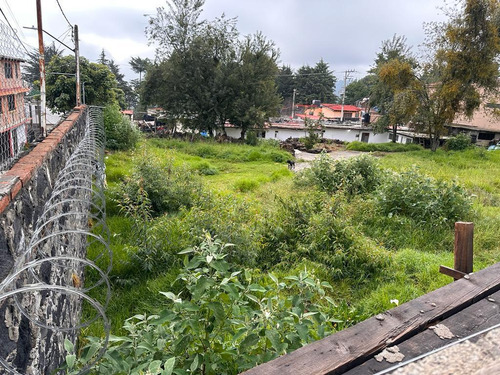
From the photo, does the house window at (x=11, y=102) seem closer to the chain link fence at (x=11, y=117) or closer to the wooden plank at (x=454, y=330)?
the chain link fence at (x=11, y=117)

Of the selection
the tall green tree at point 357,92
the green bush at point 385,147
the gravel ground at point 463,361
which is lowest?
the green bush at point 385,147

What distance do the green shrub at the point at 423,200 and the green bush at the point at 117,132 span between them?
8.34 metres

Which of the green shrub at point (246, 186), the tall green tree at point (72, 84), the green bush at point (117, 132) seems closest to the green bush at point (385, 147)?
the green shrub at point (246, 186)

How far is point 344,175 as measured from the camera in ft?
25.6

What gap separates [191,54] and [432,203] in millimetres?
16344

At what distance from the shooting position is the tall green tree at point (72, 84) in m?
16.3

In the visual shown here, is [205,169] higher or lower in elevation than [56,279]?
lower

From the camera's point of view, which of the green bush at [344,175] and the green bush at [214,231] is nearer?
the green bush at [214,231]

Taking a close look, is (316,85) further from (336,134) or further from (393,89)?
(393,89)

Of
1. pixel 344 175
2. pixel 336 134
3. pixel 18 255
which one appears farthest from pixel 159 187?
pixel 336 134

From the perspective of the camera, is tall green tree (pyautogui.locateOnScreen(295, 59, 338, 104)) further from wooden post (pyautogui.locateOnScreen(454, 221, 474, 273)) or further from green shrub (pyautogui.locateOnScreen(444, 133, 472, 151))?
wooden post (pyautogui.locateOnScreen(454, 221, 474, 273))

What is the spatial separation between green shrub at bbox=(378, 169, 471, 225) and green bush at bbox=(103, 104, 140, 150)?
27.3 feet

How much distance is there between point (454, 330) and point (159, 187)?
5120 mm

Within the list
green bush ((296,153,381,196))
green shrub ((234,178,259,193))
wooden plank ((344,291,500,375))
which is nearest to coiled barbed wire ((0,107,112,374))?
wooden plank ((344,291,500,375))
